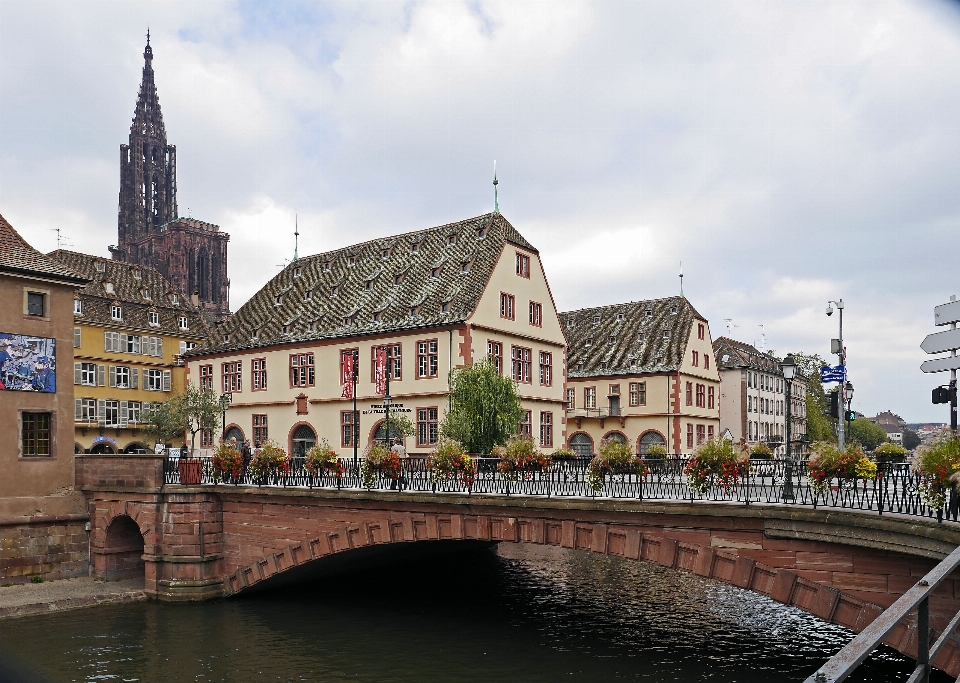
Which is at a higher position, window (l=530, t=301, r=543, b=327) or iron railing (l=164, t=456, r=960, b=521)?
window (l=530, t=301, r=543, b=327)

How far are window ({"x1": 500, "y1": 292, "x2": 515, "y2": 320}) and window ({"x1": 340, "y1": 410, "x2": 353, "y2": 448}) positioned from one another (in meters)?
9.24

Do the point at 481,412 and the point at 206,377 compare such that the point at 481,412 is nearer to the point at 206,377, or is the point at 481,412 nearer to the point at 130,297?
the point at 206,377

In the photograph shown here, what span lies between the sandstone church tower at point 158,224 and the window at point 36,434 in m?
86.3

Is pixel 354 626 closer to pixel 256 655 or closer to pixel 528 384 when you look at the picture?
pixel 256 655

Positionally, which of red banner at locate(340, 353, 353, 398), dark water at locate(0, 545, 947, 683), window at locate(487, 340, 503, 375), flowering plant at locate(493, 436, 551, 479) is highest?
window at locate(487, 340, 503, 375)

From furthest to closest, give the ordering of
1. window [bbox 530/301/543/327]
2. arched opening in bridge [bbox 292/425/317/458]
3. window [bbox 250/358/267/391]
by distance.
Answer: window [bbox 250/358/267/391]
window [bbox 530/301/543/327]
arched opening in bridge [bbox 292/425/317/458]

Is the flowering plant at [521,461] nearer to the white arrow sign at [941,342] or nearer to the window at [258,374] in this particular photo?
the white arrow sign at [941,342]

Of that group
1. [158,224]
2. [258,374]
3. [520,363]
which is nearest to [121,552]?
[258,374]

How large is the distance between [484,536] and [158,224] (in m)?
120

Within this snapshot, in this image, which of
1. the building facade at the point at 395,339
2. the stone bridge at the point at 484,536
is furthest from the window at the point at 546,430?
the stone bridge at the point at 484,536

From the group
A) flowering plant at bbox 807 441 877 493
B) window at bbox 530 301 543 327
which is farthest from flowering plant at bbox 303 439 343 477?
window at bbox 530 301 543 327

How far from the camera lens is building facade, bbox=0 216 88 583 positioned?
99.5ft

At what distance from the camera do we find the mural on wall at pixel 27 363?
30.5m

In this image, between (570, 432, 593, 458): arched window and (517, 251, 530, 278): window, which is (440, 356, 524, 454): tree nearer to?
(517, 251, 530, 278): window
